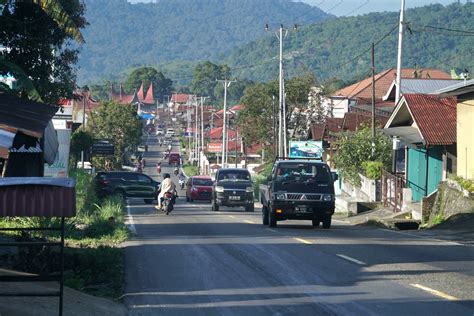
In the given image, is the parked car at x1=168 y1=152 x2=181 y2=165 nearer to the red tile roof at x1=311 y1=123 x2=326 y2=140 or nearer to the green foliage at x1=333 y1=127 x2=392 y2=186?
the red tile roof at x1=311 y1=123 x2=326 y2=140

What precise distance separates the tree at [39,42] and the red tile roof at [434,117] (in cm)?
1726

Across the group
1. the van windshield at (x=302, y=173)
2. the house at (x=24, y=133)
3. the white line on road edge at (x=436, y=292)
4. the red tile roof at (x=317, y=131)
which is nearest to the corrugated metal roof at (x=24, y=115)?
the house at (x=24, y=133)

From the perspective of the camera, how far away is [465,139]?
34.3 meters

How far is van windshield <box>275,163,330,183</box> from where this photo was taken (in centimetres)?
2736

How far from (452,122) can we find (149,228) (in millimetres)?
16468

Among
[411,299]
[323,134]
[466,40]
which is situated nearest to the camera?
[411,299]

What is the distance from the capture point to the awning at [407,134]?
38.2 meters

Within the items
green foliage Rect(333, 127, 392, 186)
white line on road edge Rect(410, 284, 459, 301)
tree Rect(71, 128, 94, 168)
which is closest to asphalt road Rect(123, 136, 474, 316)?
white line on road edge Rect(410, 284, 459, 301)

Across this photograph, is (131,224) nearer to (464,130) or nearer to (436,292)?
(464,130)

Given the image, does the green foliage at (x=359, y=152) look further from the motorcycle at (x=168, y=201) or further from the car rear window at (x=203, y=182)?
the motorcycle at (x=168, y=201)

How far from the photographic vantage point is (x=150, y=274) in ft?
51.5

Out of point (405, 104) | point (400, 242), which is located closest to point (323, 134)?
point (405, 104)

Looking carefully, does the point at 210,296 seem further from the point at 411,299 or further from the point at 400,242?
the point at 400,242

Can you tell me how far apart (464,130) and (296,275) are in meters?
20.9
